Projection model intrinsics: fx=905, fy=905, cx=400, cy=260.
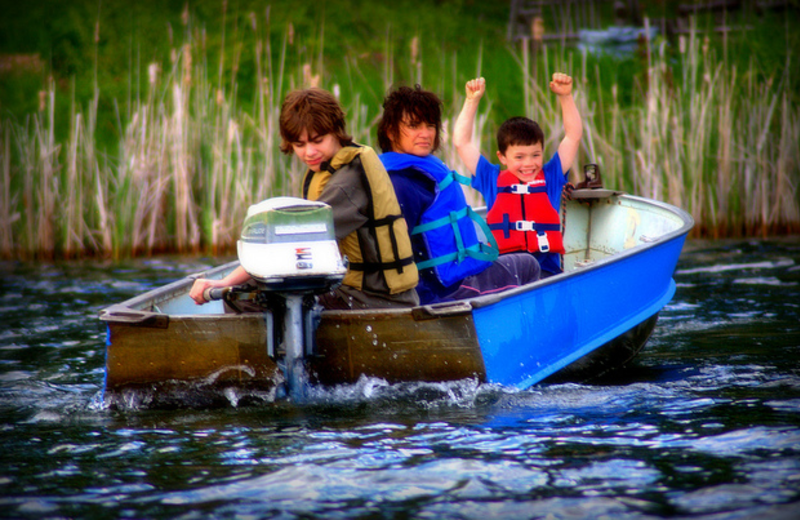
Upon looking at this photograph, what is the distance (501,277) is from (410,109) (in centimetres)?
86

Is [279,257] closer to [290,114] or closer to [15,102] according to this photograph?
[290,114]

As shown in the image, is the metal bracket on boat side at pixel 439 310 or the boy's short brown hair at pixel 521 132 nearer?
the metal bracket on boat side at pixel 439 310

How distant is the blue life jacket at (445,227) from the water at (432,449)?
1.84 feet

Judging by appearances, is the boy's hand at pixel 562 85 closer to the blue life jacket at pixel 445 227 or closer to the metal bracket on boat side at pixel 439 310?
the blue life jacket at pixel 445 227

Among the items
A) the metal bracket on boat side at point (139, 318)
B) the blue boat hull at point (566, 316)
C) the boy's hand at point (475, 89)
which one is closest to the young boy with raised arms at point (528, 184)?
the boy's hand at point (475, 89)

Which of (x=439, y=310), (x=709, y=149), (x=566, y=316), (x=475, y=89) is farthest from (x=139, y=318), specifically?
(x=709, y=149)

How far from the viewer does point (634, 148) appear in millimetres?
7617

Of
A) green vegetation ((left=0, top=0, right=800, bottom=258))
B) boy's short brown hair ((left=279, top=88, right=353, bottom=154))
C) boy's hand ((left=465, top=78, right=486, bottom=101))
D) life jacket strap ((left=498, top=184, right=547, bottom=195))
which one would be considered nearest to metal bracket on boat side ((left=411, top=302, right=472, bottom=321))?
boy's short brown hair ((left=279, top=88, right=353, bottom=154))

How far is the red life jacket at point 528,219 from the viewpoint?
4.57 meters

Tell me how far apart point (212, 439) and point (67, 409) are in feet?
2.91

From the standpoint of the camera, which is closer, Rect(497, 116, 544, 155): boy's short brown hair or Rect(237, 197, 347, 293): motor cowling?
Rect(237, 197, 347, 293): motor cowling

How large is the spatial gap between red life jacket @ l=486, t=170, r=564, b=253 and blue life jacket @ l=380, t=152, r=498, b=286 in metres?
0.85

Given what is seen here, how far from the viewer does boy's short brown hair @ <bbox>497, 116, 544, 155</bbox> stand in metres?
4.51

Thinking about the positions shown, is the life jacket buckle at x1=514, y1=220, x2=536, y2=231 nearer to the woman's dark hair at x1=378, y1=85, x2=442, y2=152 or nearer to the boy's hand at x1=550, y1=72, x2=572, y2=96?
the boy's hand at x1=550, y1=72, x2=572, y2=96
